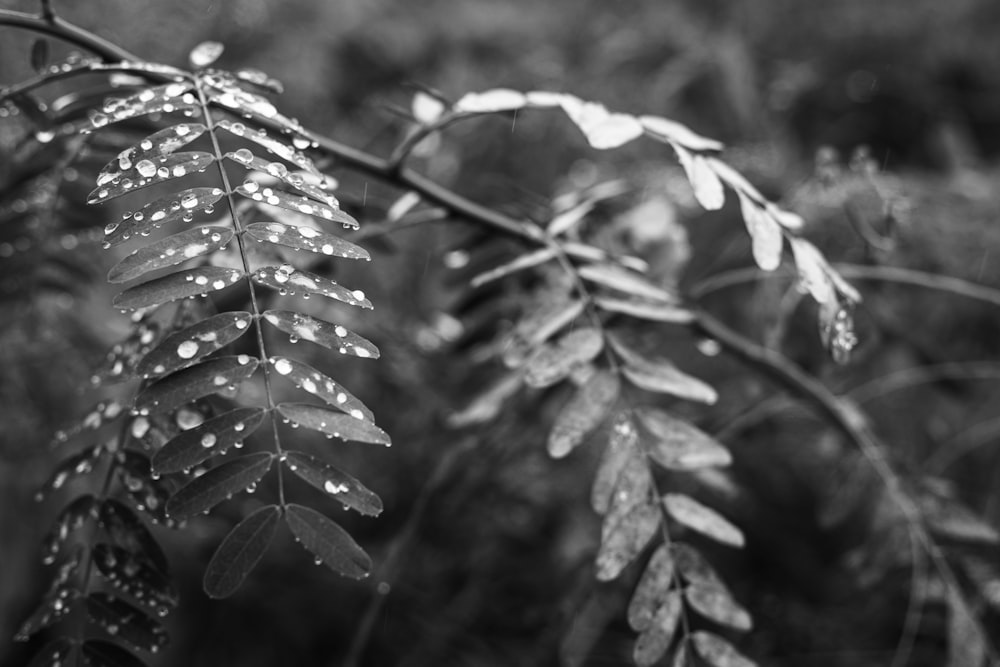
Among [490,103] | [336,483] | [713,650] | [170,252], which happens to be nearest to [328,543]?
[336,483]

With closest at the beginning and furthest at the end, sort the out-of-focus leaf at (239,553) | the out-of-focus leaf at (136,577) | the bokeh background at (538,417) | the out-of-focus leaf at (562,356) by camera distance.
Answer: the out-of-focus leaf at (239,553), the out-of-focus leaf at (136,577), the out-of-focus leaf at (562,356), the bokeh background at (538,417)

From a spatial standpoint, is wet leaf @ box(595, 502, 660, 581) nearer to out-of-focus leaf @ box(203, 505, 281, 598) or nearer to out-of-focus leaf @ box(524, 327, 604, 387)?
out-of-focus leaf @ box(524, 327, 604, 387)

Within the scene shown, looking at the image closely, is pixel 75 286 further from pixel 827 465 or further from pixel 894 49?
pixel 894 49

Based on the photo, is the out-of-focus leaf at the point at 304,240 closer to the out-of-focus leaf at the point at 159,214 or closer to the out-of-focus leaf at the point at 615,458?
the out-of-focus leaf at the point at 159,214

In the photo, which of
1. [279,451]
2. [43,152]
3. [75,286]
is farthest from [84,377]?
[279,451]

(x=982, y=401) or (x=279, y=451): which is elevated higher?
(x=279, y=451)

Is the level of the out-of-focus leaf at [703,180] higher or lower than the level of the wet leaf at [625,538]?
higher

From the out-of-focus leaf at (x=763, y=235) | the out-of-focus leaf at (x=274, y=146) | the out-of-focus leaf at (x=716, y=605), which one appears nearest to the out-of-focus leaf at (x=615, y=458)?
the out-of-focus leaf at (x=716, y=605)
